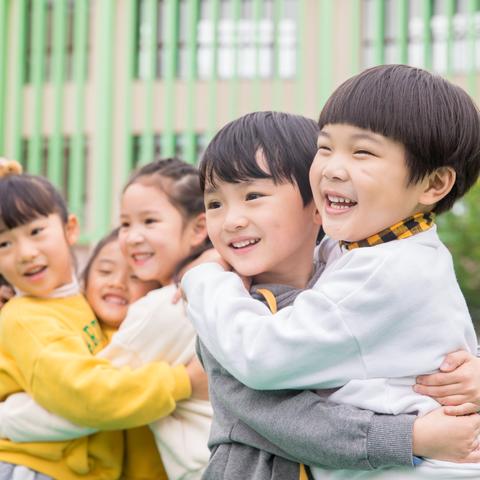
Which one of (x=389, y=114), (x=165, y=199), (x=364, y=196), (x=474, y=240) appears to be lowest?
(x=474, y=240)

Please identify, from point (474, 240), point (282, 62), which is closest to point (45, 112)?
point (282, 62)

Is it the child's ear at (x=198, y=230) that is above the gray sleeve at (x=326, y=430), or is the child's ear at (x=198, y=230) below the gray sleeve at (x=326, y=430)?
above

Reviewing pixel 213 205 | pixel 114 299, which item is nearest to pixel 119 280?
pixel 114 299

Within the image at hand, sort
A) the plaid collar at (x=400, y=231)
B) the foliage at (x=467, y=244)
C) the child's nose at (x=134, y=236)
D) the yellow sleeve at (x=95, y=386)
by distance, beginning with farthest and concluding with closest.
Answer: the foliage at (x=467, y=244)
the child's nose at (x=134, y=236)
the yellow sleeve at (x=95, y=386)
the plaid collar at (x=400, y=231)

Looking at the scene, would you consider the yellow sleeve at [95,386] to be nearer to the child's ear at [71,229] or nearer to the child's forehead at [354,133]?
the child's ear at [71,229]

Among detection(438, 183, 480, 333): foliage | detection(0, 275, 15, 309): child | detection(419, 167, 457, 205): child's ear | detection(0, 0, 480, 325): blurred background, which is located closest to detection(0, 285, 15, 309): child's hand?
detection(0, 275, 15, 309): child

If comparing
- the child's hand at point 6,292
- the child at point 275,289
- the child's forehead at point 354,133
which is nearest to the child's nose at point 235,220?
the child at point 275,289

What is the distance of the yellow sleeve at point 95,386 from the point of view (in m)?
2.30

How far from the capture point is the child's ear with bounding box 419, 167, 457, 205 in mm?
1735

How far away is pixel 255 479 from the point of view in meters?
1.77

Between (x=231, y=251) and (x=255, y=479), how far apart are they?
49 cm

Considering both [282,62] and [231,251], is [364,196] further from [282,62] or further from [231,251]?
[282,62]

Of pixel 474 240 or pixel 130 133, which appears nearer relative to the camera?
pixel 474 240

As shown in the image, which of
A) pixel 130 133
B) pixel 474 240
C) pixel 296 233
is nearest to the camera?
pixel 296 233
